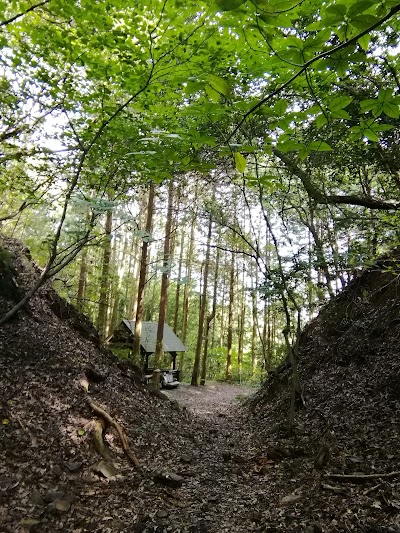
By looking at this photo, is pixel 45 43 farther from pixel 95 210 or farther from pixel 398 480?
pixel 398 480

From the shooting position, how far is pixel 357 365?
802 cm

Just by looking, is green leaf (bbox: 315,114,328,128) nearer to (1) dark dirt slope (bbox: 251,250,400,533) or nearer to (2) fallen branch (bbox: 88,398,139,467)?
(1) dark dirt slope (bbox: 251,250,400,533)

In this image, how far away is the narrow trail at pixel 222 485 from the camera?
4.08 metres

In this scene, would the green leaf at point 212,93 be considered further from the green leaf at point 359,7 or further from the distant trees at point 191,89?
the green leaf at point 359,7

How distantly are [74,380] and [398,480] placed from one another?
509 cm

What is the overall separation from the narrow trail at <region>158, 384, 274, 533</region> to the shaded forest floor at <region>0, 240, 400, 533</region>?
0.08 feet

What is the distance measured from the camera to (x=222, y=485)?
5.23 meters

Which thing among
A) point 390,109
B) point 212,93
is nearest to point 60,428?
point 212,93

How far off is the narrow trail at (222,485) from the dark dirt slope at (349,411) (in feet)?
1.78

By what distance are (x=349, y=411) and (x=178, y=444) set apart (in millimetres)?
3233

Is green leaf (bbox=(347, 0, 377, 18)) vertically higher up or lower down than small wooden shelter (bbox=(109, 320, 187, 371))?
higher up

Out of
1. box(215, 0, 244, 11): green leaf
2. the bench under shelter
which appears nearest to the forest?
box(215, 0, 244, 11): green leaf

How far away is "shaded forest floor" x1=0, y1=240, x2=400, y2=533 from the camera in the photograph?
12.6 ft

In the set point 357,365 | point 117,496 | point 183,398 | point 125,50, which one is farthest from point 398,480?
point 183,398
